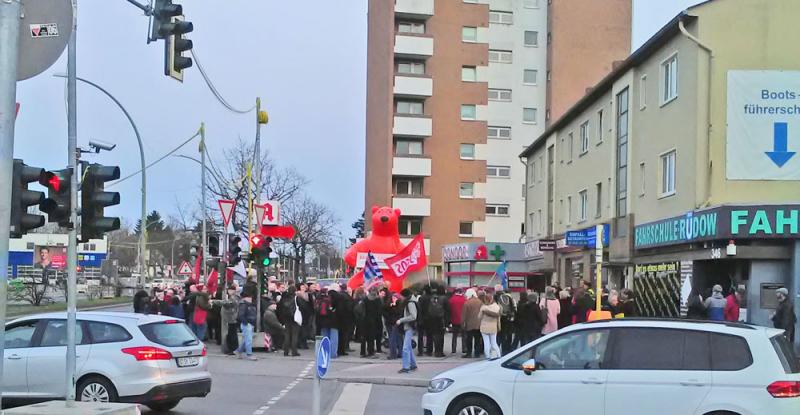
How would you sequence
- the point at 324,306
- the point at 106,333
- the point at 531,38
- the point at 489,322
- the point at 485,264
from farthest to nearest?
the point at 531,38, the point at 485,264, the point at 324,306, the point at 489,322, the point at 106,333

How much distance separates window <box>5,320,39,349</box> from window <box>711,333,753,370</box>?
343 inches

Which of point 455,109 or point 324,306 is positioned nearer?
point 324,306

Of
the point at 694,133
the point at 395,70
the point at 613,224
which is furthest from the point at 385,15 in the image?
the point at 694,133

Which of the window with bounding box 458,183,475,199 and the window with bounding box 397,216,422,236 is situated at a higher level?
the window with bounding box 458,183,475,199

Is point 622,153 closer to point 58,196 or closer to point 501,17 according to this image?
point 58,196

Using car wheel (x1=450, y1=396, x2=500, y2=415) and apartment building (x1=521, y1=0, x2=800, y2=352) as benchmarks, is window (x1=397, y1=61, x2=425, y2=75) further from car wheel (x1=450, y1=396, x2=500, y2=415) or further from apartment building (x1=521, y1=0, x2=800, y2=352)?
car wheel (x1=450, y1=396, x2=500, y2=415)

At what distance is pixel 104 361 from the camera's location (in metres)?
11.0

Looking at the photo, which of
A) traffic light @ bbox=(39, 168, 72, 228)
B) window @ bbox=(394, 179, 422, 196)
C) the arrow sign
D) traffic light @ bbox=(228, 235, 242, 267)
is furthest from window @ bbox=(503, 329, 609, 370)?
window @ bbox=(394, 179, 422, 196)

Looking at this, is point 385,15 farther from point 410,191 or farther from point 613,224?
point 613,224

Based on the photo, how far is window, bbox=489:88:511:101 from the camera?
57.1m

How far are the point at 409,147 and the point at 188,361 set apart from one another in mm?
45262

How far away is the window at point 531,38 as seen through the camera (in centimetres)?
5744

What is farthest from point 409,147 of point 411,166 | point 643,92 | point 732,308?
point 732,308

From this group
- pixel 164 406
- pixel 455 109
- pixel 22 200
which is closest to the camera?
pixel 22 200
